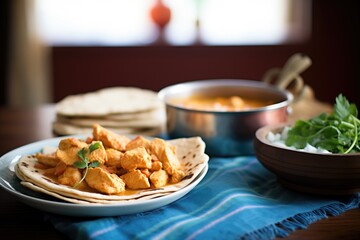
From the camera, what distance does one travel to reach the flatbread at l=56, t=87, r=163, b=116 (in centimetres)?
197

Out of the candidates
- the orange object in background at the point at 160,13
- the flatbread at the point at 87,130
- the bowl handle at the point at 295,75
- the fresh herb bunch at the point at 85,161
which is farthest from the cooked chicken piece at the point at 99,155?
the orange object in background at the point at 160,13

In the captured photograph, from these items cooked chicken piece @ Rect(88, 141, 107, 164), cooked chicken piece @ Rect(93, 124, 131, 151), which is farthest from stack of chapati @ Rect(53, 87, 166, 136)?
cooked chicken piece @ Rect(88, 141, 107, 164)

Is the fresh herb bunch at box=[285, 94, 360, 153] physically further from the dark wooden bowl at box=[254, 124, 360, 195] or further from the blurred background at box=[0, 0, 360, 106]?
the blurred background at box=[0, 0, 360, 106]

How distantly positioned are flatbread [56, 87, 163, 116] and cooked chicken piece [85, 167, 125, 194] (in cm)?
75

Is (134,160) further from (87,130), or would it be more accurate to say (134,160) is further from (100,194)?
(87,130)

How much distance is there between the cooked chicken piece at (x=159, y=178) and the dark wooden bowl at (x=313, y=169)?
0.94 ft

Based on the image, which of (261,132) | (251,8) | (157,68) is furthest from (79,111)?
(251,8)

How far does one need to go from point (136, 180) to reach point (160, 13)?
313 centimetres

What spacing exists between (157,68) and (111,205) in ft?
10.4

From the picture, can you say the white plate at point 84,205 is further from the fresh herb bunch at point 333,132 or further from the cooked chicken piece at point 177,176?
the fresh herb bunch at point 333,132

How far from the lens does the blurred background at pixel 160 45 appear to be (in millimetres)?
4098

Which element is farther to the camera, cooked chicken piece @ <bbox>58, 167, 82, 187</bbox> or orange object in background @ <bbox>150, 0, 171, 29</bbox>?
orange object in background @ <bbox>150, 0, 171, 29</bbox>

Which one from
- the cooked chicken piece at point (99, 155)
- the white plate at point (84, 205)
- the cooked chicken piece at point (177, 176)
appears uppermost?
the cooked chicken piece at point (99, 155)

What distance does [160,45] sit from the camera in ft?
13.7
